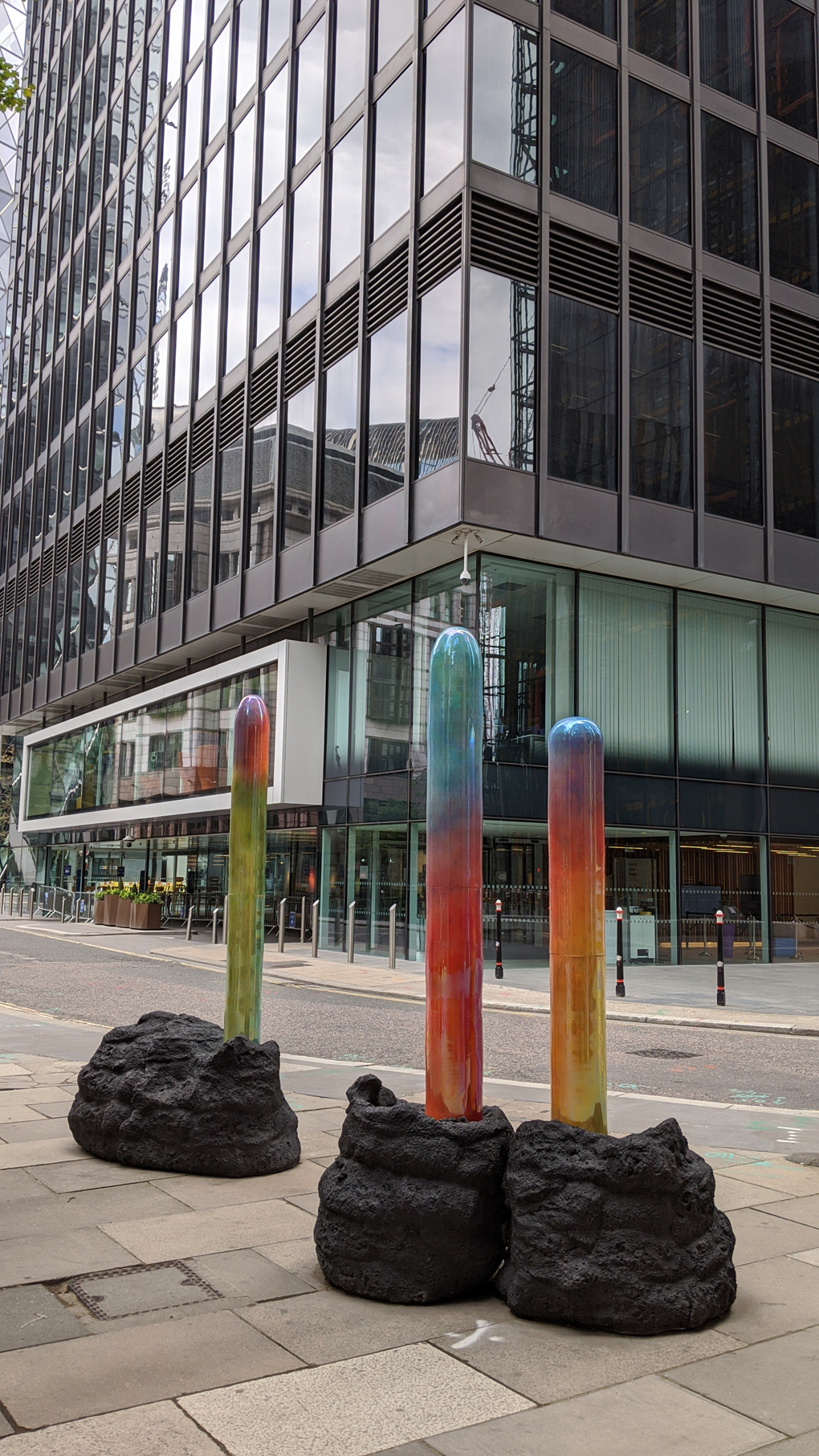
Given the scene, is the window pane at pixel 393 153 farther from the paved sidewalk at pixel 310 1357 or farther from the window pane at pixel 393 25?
the paved sidewalk at pixel 310 1357

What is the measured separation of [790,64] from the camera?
27.1 metres

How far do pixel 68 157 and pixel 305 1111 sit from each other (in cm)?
5119

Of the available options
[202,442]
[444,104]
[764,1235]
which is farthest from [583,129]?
[764,1235]

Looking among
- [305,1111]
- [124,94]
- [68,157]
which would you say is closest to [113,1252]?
[305,1111]

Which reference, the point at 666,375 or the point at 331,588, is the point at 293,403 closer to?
the point at 331,588

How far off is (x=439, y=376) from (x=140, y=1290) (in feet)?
65.7

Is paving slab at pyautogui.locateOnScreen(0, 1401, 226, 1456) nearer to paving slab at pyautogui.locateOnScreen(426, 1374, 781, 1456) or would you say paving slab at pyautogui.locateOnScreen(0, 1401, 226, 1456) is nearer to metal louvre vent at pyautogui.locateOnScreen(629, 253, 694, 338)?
paving slab at pyautogui.locateOnScreen(426, 1374, 781, 1456)

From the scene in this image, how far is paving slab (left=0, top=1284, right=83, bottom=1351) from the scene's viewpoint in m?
4.14

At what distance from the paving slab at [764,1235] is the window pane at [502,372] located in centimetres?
1737

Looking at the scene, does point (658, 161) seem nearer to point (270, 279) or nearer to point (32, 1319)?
point (270, 279)

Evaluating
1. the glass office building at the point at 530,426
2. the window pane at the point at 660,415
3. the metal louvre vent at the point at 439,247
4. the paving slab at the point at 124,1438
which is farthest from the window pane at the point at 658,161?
the paving slab at the point at 124,1438

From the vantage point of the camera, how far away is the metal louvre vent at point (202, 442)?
33062mm

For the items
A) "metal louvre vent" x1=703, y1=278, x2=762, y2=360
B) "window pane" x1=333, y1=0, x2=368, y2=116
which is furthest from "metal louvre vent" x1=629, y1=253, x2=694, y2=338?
"window pane" x1=333, y1=0, x2=368, y2=116

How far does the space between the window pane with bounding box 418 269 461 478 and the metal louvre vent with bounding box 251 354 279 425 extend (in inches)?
278
